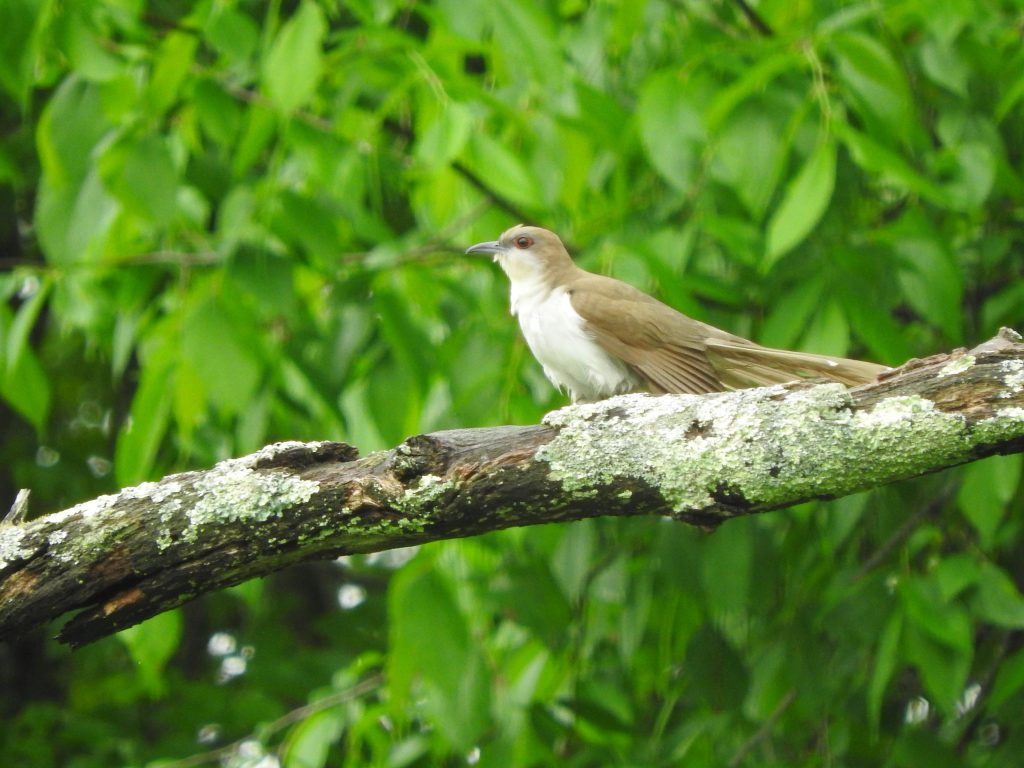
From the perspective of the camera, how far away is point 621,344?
14.5 ft

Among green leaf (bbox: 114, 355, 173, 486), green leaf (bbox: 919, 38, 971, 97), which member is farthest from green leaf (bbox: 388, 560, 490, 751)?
green leaf (bbox: 919, 38, 971, 97)

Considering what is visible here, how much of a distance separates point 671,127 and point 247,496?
5.87 feet

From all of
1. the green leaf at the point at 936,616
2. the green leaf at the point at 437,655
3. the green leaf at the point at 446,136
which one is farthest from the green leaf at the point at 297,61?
the green leaf at the point at 936,616

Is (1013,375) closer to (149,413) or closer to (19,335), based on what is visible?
(149,413)

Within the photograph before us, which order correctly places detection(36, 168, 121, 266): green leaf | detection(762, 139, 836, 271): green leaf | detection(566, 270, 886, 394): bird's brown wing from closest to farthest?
detection(762, 139, 836, 271): green leaf < detection(36, 168, 121, 266): green leaf < detection(566, 270, 886, 394): bird's brown wing

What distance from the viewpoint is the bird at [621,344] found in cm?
424

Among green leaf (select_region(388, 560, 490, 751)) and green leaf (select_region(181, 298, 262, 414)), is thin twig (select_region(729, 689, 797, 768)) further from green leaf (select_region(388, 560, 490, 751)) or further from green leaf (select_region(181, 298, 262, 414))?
green leaf (select_region(181, 298, 262, 414))

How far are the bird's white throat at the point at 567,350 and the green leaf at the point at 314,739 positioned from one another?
4.71ft

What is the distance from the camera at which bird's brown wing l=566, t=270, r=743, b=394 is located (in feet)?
13.9

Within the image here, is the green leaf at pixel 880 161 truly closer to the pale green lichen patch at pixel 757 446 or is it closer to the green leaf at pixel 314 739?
the pale green lichen patch at pixel 757 446

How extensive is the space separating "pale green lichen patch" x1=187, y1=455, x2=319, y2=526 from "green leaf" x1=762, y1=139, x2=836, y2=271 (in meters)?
1.39

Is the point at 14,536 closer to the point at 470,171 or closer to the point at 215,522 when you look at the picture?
the point at 215,522

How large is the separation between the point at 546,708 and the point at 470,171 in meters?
1.91

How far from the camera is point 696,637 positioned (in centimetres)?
446
